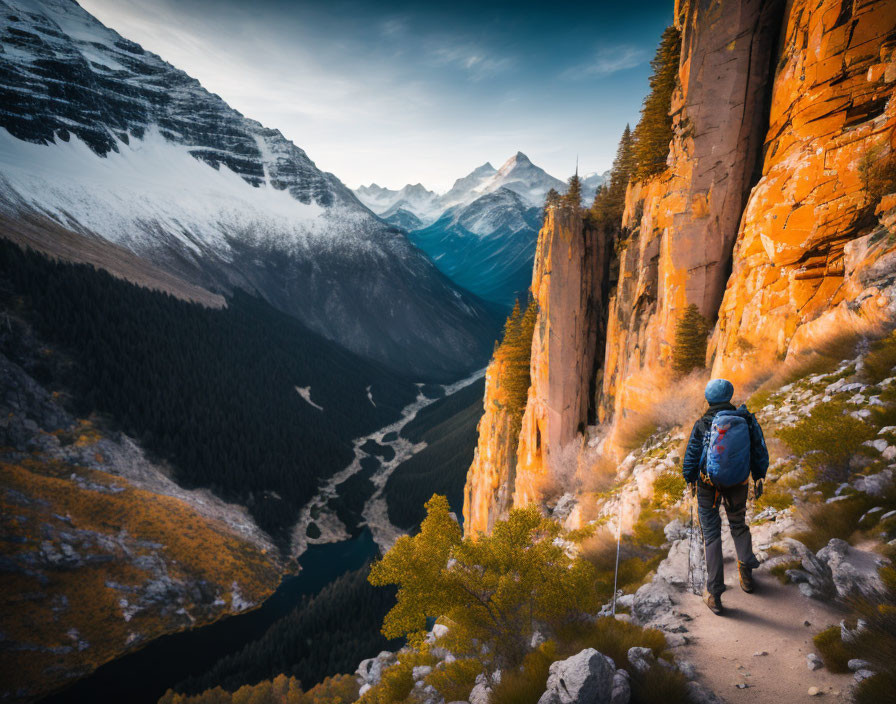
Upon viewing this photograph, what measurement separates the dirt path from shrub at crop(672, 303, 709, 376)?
14.1m

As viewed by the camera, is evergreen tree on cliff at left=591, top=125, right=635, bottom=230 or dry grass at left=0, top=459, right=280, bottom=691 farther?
dry grass at left=0, top=459, right=280, bottom=691

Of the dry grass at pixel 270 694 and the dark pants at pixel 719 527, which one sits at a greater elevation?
the dark pants at pixel 719 527

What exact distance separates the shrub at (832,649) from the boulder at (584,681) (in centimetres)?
253

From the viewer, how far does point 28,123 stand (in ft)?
637

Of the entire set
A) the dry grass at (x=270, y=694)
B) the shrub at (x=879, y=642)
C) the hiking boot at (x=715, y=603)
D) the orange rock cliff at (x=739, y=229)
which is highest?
the orange rock cliff at (x=739, y=229)

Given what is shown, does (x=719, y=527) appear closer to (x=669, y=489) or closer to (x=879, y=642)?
(x=879, y=642)

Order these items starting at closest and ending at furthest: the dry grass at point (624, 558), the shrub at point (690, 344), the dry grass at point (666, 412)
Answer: the dry grass at point (624, 558)
the dry grass at point (666, 412)
the shrub at point (690, 344)

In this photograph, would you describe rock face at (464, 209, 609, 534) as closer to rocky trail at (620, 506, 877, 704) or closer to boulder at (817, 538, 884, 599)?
rocky trail at (620, 506, 877, 704)


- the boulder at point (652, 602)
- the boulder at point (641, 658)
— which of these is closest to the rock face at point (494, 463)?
the boulder at point (652, 602)

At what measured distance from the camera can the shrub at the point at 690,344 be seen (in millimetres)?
19359

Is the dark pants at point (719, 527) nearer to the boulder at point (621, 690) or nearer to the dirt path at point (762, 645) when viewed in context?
the dirt path at point (762, 645)

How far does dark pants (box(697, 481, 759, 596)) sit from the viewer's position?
21.3 ft

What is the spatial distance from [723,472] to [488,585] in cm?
535

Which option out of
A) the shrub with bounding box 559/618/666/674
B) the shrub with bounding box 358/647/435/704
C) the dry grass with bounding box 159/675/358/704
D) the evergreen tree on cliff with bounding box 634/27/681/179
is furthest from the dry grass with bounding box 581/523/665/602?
the dry grass with bounding box 159/675/358/704
